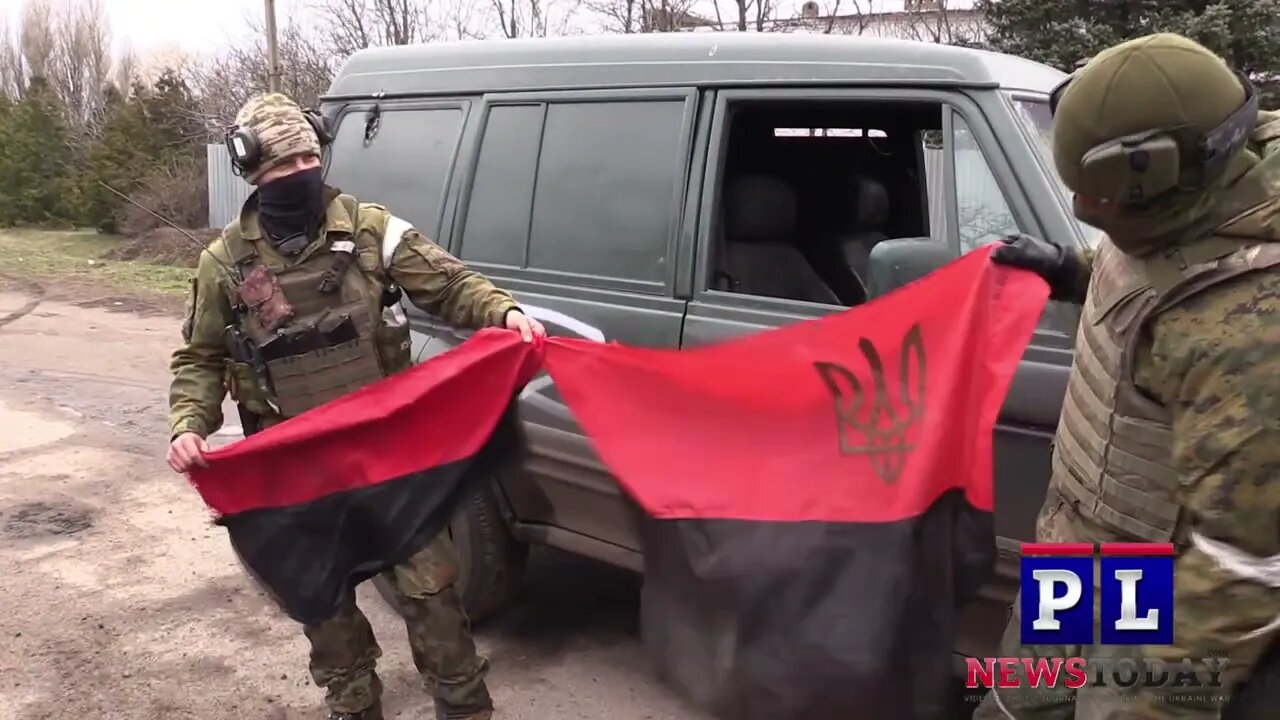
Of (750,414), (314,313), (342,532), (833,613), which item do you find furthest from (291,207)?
(833,613)

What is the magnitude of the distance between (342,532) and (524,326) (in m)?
0.80

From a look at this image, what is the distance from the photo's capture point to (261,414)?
3.15 metres

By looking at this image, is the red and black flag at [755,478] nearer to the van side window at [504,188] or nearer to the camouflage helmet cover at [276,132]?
the camouflage helmet cover at [276,132]

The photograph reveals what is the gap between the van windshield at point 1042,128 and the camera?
2670mm

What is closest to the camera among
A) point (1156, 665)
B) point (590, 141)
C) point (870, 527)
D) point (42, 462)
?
point (1156, 665)

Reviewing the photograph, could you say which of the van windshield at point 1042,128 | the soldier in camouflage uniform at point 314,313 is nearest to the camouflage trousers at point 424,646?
the soldier in camouflage uniform at point 314,313

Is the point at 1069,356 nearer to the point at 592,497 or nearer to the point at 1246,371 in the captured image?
the point at 1246,371

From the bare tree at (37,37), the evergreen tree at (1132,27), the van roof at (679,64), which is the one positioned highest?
the bare tree at (37,37)

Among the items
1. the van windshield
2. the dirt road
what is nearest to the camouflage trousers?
the dirt road

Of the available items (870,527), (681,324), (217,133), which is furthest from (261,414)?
(217,133)

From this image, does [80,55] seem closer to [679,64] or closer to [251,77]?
[251,77]

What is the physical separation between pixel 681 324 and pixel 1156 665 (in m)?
1.74

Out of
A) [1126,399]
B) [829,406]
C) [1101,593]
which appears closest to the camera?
[1126,399]

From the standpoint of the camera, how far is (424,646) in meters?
3.15
